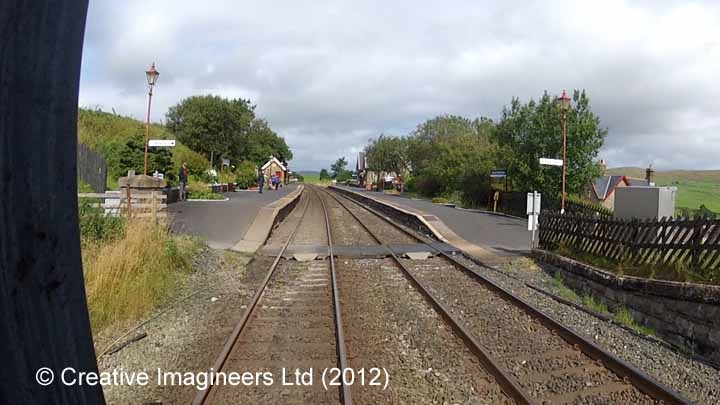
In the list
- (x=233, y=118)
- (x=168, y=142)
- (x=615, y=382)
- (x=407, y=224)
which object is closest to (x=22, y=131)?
(x=615, y=382)

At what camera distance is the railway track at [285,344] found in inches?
177

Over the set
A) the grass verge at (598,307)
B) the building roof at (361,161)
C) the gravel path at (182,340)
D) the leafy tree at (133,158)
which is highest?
the building roof at (361,161)

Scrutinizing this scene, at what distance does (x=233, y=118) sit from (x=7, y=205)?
57.2m

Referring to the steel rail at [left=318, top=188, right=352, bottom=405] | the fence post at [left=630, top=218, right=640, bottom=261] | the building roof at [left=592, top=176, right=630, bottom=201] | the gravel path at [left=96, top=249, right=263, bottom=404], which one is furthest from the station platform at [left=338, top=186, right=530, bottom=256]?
the building roof at [left=592, top=176, right=630, bottom=201]

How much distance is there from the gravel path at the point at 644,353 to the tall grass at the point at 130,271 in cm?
584

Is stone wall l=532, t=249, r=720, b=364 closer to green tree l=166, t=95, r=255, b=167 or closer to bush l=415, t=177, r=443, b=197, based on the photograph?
bush l=415, t=177, r=443, b=197

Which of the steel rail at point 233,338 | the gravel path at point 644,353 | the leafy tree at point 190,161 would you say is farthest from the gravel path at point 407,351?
the leafy tree at point 190,161

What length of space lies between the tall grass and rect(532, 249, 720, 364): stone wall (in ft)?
24.7

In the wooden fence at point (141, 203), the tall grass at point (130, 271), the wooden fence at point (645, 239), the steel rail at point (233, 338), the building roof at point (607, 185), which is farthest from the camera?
the building roof at point (607, 185)

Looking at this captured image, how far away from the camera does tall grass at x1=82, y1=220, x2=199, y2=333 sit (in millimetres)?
6773

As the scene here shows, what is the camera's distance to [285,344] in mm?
5859

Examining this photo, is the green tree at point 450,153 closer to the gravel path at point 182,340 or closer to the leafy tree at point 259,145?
the leafy tree at point 259,145

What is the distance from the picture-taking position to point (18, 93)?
1414 mm

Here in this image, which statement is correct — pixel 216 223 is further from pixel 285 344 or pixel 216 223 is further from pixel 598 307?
pixel 598 307
